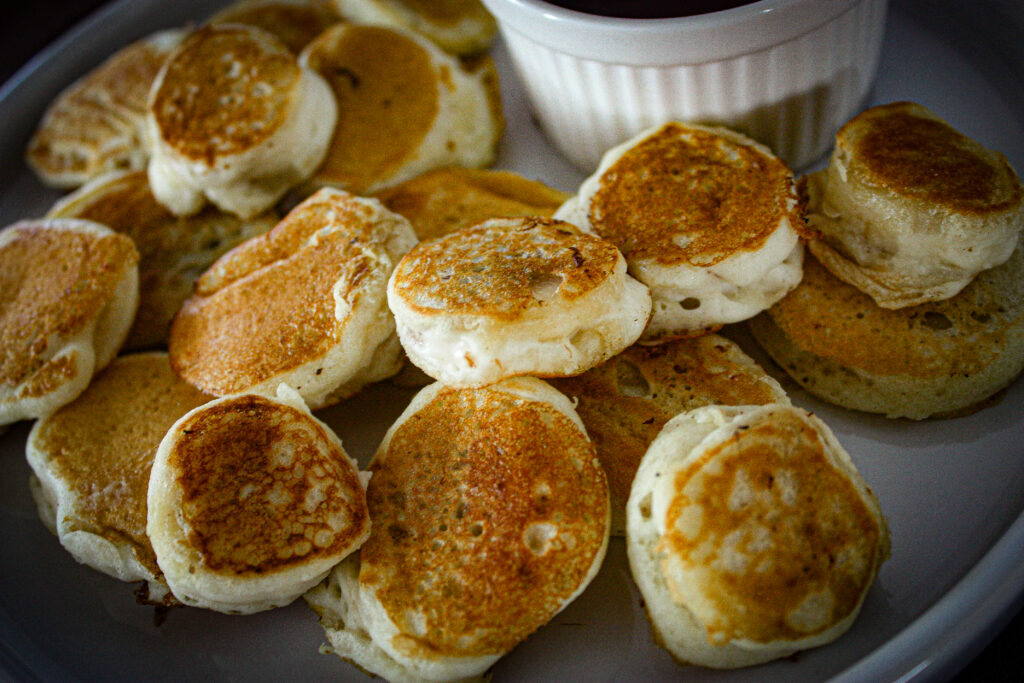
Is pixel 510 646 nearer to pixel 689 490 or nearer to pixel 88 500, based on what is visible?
pixel 689 490

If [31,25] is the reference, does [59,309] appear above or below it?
above

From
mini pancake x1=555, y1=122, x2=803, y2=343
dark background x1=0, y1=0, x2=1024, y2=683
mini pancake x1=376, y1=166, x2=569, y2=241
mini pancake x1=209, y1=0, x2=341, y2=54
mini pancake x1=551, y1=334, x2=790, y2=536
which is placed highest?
mini pancake x1=209, y1=0, x2=341, y2=54

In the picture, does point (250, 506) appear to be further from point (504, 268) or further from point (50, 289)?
point (50, 289)

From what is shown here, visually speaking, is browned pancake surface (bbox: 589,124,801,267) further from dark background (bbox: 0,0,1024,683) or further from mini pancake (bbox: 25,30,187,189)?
dark background (bbox: 0,0,1024,683)

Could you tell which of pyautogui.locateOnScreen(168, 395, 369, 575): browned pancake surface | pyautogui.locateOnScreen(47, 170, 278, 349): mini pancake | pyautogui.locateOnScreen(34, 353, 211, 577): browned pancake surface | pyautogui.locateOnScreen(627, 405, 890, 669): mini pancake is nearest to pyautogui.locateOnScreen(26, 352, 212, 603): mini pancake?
pyautogui.locateOnScreen(34, 353, 211, 577): browned pancake surface

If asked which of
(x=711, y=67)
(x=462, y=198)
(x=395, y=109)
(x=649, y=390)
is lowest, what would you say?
(x=649, y=390)

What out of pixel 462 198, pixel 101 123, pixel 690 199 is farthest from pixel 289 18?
pixel 690 199

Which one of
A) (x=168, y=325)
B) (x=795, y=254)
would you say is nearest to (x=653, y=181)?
(x=795, y=254)
